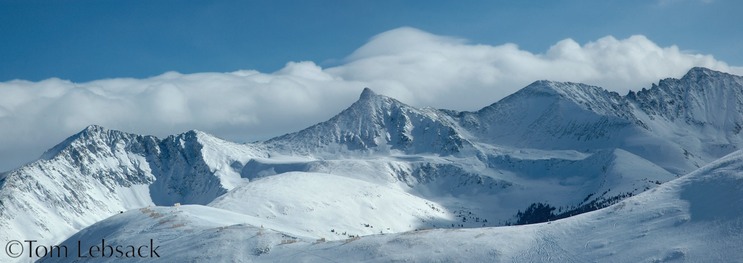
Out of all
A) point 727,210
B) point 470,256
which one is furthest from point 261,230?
point 727,210

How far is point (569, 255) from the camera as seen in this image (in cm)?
5066

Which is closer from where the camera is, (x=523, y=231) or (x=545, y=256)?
(x=545, y=256)

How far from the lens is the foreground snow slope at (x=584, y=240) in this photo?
4788 cm

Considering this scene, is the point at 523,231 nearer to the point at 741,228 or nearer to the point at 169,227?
the point at 741,228

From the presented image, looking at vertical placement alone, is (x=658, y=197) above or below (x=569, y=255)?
above

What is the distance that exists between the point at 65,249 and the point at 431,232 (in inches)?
1821

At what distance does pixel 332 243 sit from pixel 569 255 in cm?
1910

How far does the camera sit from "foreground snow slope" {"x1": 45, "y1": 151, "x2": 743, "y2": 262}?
157 ft

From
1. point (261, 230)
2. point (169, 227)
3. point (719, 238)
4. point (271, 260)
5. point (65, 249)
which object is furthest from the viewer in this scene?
point (65, 249)

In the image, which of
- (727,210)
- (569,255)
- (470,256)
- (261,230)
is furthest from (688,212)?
(261,230)

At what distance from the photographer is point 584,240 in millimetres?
52562

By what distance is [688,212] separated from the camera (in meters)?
52.4

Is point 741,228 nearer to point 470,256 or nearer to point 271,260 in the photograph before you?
point 470,256

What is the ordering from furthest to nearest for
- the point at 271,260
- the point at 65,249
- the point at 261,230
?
the point at 65,249, the point at 261,230, the point at 271,260
